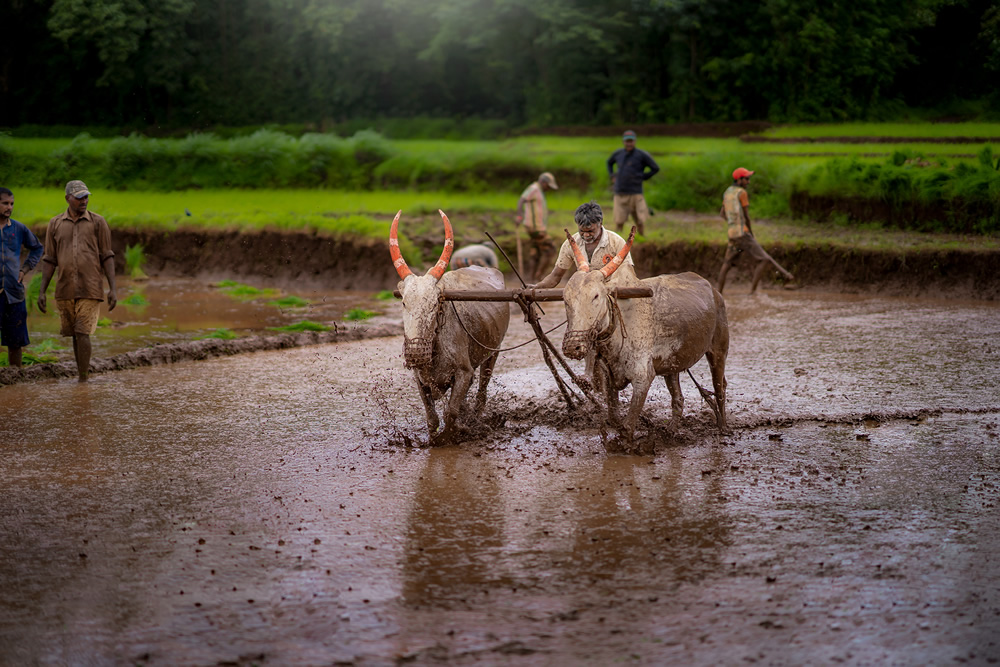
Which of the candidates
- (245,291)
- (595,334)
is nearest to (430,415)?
(595,334)

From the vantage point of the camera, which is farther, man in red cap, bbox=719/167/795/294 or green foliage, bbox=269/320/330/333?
man in red cap, bbox=719/167/795/294

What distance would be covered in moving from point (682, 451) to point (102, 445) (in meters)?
4.45

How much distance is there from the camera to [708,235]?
16.9 meters

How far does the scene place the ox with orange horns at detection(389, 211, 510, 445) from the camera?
6.98 metres

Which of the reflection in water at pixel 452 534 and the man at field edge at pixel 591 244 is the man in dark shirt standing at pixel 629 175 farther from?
the reflection in water at pixel 452 534

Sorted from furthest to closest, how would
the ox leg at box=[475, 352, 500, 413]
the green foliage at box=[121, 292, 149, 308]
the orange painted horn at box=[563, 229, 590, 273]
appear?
1. the green foliage at box=[121, 292, 149, 308]
2. the ox leg at box=[475, 352, 500, 413]
3. the orange painted horn at box=[563, 229, 590, 273]

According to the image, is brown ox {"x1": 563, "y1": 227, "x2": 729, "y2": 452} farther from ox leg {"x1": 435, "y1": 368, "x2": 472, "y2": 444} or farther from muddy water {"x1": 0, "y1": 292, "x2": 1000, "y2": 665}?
ox leg {"x1": 435, "y1": 368, "x2": 472, "y2": 444}

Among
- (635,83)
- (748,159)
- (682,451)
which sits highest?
(635,83)

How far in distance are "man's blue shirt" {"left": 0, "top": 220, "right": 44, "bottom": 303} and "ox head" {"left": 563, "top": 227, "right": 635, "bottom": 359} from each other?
5.86 m

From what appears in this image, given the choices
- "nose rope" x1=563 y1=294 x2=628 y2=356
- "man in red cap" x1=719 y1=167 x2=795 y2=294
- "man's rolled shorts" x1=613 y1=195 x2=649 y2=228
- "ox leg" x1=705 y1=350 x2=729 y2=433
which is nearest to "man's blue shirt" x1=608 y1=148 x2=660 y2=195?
"man's rolled shorts" x1=613 y1=195 x2=649 y2=228

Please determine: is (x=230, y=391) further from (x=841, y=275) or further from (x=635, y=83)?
(x=635, y=83)

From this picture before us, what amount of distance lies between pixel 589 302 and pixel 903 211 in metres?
12.2

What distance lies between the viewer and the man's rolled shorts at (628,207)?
1580 cm

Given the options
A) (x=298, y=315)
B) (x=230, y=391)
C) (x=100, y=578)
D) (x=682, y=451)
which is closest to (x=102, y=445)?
(x=230, y=391)
